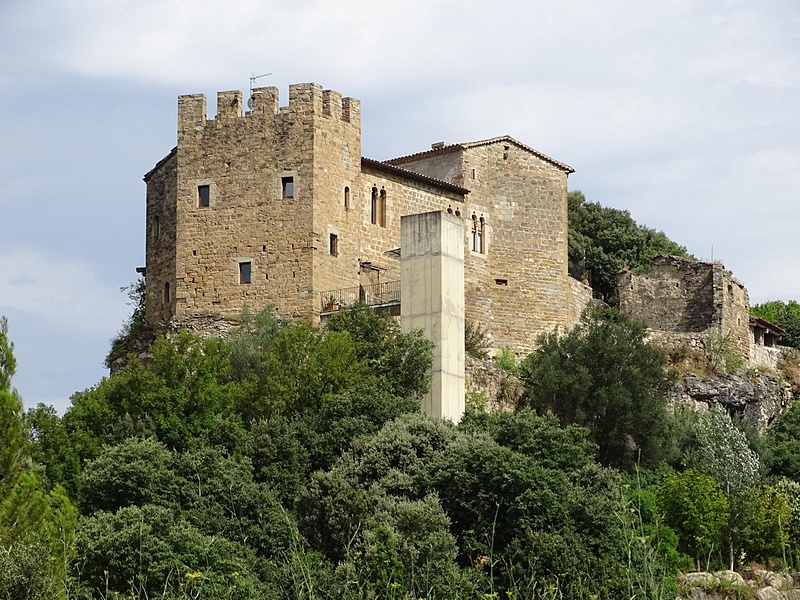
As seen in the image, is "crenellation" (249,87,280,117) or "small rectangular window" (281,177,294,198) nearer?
"small rectangular window" (281,177,294,198)

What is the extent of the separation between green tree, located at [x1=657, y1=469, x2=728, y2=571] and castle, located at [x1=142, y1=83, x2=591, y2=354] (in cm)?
1005

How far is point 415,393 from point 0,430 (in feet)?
46.4

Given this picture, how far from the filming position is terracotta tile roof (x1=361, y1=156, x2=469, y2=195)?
5197cm

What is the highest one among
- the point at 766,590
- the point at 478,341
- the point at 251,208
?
the point at 251,208

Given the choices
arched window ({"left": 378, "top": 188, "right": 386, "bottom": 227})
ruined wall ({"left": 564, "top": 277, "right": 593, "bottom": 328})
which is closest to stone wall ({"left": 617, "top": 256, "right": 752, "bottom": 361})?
ruined wall ({"left": 564, "top": 277, "right": 593, "bottom": 328})

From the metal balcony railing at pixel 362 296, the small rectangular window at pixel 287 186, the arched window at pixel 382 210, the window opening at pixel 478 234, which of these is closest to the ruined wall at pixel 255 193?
the small rectangular window at pixel 287 186

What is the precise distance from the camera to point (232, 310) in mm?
49562

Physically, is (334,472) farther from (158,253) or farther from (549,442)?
(158,253)

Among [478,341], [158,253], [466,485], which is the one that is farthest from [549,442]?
[158,253]

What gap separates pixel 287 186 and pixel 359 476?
1440 cm

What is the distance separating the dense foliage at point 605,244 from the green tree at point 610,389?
2123 centimetres

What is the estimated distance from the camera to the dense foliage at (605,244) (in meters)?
70.6

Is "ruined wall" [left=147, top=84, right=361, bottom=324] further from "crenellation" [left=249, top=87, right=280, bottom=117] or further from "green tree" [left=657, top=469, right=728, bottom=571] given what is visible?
"green tree" [left=657, top=469, right=728, bottom=571]

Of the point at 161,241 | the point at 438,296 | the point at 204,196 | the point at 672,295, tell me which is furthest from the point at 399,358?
the point at 672,295
